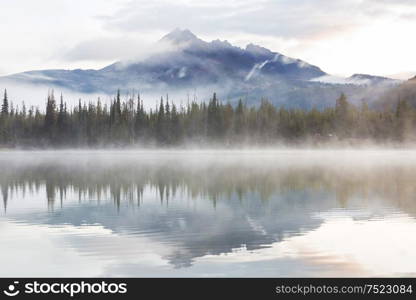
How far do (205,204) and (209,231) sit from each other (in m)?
8.66

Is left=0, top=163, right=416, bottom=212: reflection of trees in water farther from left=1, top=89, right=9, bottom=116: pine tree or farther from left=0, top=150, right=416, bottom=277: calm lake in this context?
left=1, top=89, right=9, bottom=116: pine tree

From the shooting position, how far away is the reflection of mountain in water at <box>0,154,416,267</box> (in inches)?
892

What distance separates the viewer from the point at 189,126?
622 feet

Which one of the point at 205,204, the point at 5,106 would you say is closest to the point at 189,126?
the point at 5,106

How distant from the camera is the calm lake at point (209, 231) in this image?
17609 mm

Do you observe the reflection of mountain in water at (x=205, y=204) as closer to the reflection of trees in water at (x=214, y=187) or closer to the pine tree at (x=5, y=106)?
the reflection of trees in water at (x=214, y=187)

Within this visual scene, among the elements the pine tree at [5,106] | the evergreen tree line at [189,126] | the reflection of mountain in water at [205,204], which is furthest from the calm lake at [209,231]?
the pine tree at [5,106]

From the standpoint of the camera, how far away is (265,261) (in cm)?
1814

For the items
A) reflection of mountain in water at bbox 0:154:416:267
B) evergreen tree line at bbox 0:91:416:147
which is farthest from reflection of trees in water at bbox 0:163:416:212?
evergreen tree line at bbox 0:91:416:147

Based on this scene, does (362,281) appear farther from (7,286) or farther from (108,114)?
(108,114)

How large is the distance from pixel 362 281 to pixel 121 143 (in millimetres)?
171720

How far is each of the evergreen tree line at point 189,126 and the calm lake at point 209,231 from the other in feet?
478

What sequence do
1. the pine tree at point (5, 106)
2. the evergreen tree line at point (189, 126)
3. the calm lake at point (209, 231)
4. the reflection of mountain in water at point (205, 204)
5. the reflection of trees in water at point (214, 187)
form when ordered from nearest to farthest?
the calm lake at point (209, 231) < the reflection of mountain in water at point (205, 204) < the reflection of trees in water at point (214, 187) < the evergreen tree line at point (189, 126) < the pine tree at point (5, 106)

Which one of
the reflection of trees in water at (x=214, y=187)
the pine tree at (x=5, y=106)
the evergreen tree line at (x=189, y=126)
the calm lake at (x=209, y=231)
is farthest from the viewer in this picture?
the pine tree at (x=5, y=106)
